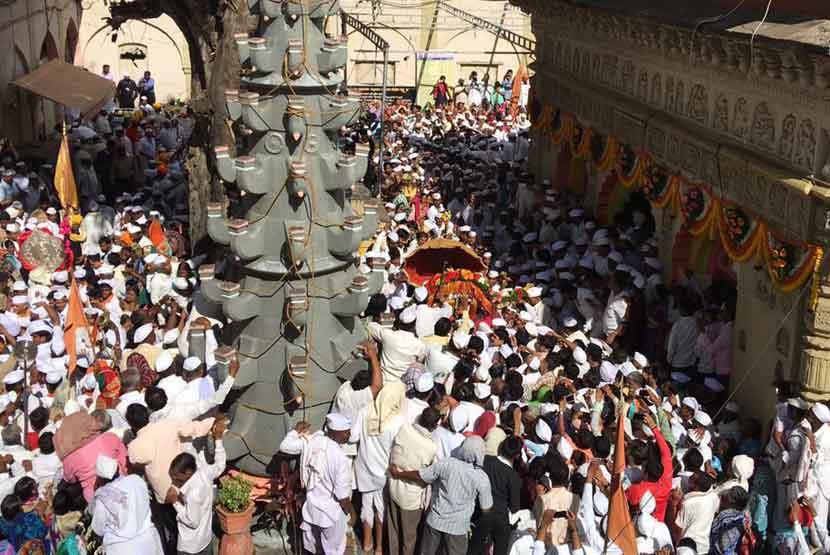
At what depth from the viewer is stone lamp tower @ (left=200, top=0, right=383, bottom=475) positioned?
9.14 metres

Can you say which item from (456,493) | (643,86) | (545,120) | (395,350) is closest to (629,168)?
(643,86)

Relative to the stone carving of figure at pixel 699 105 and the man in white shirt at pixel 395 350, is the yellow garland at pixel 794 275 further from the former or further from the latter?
the man in white shirt at pixel 395 350

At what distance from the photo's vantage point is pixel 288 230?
9.17m

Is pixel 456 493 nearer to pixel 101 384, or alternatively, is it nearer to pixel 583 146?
pixel 101 384

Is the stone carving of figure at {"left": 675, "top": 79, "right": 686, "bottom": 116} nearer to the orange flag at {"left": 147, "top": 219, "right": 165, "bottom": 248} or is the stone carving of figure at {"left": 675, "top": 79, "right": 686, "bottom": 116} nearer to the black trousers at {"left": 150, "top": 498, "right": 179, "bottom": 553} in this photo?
the orange flag at {"left": 147, "top": 219, "right": 165, "bottom": 248}

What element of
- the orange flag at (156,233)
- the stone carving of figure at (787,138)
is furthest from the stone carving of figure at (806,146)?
the orange flag at (156,233)

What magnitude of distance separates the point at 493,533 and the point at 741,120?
243 inches

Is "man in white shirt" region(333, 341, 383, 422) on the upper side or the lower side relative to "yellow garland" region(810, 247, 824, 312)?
lower

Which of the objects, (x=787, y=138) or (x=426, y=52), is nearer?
(x=787, y=138)

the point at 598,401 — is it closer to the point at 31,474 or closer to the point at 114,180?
the point at 31,474

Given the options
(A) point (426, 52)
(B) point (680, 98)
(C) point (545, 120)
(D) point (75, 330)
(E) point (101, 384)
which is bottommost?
(A) point (426, 52)

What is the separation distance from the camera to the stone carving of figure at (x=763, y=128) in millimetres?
11625

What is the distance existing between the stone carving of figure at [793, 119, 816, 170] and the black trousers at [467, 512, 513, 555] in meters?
4.89

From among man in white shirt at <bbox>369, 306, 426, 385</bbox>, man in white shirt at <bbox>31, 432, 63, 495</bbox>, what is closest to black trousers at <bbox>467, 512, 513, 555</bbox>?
man in white shirt at <bbox>369, 306, 426, 385</bbox>
